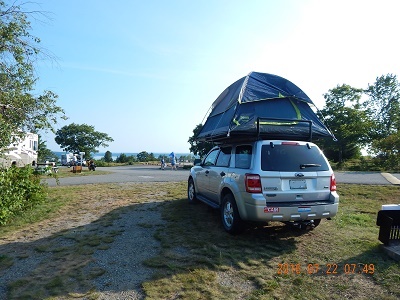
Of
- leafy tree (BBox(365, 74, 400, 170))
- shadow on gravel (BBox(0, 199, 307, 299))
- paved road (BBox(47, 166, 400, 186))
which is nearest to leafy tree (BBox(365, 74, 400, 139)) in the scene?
leafy tree (BBox(365, 74, 400, 170))

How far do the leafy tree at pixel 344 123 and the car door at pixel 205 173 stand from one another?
28.6 metres

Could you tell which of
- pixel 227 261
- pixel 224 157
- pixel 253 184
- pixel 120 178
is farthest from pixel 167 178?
pixel 227 261

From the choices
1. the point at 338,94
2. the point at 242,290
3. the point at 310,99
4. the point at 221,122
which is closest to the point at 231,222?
the point at 242,290

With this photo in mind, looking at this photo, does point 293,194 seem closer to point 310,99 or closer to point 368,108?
point 310,99

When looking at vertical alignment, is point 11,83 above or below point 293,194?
above

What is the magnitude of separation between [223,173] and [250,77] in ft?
8.35

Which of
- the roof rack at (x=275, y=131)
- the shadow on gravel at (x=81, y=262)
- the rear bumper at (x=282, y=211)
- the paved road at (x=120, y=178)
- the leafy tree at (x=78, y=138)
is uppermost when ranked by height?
the leafy tree at (x=78, y=138)

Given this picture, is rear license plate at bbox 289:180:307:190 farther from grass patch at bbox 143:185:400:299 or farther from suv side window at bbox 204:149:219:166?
suv side window at bbox 204:149:219:166

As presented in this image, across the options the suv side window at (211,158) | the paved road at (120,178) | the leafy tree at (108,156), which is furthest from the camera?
the leafy tree at (108,156)

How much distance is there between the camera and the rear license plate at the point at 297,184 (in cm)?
485

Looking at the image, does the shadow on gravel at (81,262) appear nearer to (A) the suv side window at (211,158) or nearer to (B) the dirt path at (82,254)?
(B) the dirt path at (82,254)

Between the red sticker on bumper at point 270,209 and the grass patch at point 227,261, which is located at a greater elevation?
the red sticker on bumper at point 270,209

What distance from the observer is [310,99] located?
6.60m

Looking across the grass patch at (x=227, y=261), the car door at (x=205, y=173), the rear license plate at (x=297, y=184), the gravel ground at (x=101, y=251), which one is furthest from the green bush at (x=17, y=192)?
the rear license plate at (x=297, y=184)
